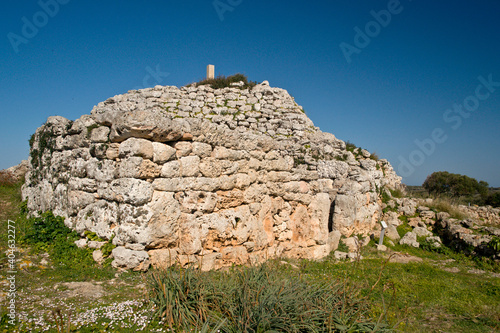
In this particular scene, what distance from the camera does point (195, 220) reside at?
5812 millimetres

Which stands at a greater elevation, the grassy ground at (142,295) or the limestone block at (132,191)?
the limestone block at (132,191)

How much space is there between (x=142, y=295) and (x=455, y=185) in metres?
34.6

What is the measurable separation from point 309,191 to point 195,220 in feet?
13.2

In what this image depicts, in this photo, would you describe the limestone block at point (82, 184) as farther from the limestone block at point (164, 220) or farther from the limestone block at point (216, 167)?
the limestone block at point (216, 167)

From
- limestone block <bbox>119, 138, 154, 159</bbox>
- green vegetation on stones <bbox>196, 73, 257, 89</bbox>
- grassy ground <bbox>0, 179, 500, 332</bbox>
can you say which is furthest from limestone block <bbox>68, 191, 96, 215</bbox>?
green vegetation on stones <bbox>196, 73, 257, 89</bbox>

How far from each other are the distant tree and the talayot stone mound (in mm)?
26569

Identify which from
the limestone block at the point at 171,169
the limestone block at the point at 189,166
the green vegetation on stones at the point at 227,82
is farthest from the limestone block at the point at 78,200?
the green vegetation on stones at the point at 227,82

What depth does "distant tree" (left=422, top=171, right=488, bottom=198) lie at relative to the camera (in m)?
29.6

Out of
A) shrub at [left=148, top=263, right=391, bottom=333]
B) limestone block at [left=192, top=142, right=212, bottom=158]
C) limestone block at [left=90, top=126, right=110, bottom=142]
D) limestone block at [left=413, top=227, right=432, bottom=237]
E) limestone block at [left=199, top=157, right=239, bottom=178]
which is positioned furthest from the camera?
limestone block at [left=413, top=227, right=432, bottom=237]

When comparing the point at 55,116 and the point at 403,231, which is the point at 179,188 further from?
the point at 403,231

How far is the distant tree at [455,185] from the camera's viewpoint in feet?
97.0

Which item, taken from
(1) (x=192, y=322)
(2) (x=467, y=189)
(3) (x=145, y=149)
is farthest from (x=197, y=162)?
(2) (x=467, y=189)

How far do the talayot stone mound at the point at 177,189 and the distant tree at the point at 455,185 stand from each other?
26.6 meters

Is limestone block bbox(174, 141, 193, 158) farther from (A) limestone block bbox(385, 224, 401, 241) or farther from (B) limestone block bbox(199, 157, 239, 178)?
(A) limestone block bbox(385, 224, 401, 241)
